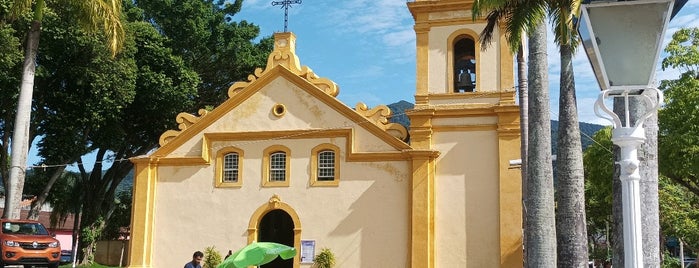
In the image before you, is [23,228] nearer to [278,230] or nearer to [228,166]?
[228,166]

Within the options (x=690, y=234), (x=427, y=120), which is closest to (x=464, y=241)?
(x=427, y=120)

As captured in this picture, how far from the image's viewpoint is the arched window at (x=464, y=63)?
21.3 metres

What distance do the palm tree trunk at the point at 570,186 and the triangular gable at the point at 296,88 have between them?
7900mm

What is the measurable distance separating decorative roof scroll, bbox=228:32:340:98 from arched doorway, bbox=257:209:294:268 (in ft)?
13.9

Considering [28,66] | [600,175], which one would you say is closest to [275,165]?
[28,66]

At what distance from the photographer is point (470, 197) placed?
20297 millimetres

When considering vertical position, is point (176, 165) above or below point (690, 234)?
above

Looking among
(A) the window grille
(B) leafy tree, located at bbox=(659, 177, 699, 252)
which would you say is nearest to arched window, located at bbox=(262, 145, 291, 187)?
(A) the window grille

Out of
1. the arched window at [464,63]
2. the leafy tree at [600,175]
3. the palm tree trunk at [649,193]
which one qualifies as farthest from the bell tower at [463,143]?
the palm tree trunk at [649,193]

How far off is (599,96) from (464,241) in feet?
52.7

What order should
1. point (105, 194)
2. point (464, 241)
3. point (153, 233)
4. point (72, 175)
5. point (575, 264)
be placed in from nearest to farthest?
point (575, 264), point (464, 241), point (153, 233), point (105, 194), point (72, 175)

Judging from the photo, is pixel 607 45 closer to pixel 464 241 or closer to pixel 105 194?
pixel 464 241

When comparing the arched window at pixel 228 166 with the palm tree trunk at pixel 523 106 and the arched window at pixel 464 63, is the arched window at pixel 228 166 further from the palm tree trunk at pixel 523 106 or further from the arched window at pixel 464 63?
the palm tree trunk at pixel 523 106

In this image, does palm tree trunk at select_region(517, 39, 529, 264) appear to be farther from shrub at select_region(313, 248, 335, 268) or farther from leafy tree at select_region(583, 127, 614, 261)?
shrub at select_region(313, 248, 335, 268)
